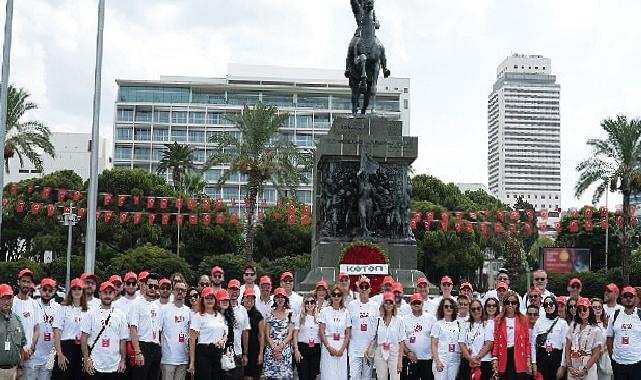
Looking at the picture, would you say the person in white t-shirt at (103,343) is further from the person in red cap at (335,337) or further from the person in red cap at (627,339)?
the person in red cap at (627,339)

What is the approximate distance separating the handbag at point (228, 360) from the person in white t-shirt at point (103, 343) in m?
1.27

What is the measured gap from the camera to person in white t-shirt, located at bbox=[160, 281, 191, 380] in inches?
440

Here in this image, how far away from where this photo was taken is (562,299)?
12.1 metres

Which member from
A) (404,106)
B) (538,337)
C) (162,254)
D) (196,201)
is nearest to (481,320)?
(538,337)

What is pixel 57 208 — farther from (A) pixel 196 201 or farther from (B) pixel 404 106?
(B) pixel 404 106

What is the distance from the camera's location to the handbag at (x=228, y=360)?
36.1 ft

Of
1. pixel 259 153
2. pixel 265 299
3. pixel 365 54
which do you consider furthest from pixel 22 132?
pixel 265 299

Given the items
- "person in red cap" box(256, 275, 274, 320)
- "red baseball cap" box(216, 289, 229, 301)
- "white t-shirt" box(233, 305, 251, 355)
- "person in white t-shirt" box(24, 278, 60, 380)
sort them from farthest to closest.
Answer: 1. "person in red cap" box(256, 275, 274, 320)
2. "white t-shirt" box(233, 305, 251, 355)
3. "red baseball cap" box(216, 289, 229, 301)
4. "person in white t-shirt" box(24, 278, 60, 380)

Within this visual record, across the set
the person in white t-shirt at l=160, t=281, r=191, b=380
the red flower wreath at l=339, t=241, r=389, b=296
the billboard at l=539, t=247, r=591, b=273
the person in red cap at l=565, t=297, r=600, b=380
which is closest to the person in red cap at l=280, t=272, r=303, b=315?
the person in white t-shirt at l=160, t=281, r=191, b=380

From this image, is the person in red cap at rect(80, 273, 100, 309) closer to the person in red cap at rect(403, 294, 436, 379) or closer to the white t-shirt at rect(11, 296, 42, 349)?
the white t-shirt at rect(11, 296, 42, 349)

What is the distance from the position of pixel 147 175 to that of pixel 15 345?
46487 millimetres

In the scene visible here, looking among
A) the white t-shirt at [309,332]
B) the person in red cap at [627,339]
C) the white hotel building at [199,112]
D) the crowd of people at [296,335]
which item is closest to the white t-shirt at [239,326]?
the crowd of people at [296,335]

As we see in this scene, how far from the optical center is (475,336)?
1127 cm

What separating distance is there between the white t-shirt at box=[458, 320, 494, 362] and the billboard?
44.4 meters
